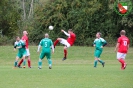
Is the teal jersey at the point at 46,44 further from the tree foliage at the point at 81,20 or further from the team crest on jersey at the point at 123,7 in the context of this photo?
the tree foliage at the point at 81,20

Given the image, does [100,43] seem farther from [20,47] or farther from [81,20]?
[81,20]

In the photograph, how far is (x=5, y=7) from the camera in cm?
6788

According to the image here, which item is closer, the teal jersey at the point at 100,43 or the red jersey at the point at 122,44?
the red jersey at the point at 122,44

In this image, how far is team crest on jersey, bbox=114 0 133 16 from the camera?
175 ft

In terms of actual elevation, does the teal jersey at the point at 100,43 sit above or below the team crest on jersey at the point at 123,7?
below

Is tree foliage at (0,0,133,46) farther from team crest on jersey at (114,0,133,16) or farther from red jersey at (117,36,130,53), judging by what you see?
red jersey at (117,36,130,53)

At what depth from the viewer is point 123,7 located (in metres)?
53.6

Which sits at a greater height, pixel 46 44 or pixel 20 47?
pixel 46 44

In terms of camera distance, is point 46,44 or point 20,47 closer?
point 46,44

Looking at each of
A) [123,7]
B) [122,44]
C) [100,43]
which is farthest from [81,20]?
[122,44]

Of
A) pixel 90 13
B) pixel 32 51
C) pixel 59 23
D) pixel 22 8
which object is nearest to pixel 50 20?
pixel 59 23

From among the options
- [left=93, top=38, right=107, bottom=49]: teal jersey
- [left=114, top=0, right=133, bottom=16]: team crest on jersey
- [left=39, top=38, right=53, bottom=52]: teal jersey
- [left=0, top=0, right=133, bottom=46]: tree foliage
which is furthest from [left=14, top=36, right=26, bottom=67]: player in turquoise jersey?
[left=0, top=0, right=133, bottom=46]: tree foliage

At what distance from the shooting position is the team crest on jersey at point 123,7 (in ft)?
175

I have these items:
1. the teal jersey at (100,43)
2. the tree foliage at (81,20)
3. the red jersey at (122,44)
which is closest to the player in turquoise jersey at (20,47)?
the teal jersey at (100,43)
